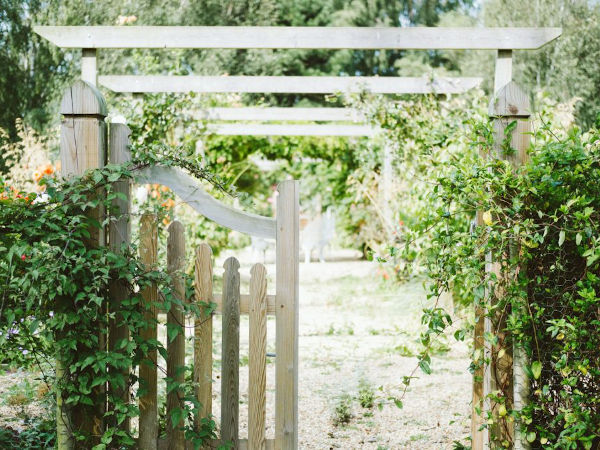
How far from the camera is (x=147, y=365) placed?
9.44ft

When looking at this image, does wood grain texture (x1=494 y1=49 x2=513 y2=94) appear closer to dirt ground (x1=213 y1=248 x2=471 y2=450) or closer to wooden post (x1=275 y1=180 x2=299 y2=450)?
dirt ground (x1=213 y1=248 x2=471 y2=450)

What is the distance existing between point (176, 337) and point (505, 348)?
4.85ft

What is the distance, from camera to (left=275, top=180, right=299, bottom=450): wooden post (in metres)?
2.87

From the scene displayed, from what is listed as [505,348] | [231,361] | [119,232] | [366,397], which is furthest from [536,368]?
[366,397]

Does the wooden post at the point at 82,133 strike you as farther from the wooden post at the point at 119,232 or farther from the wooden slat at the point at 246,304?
the wooden slat at the point at 246,304

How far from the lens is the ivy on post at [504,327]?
2.78m

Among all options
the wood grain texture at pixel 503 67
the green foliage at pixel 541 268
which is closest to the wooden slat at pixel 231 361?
the green foliage at pixel 541 268

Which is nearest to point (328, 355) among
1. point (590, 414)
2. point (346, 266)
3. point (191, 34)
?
point (191, 34)

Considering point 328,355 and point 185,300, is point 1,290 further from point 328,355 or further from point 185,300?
point 328,355

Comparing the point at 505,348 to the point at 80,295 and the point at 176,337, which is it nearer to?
the point at 176,337

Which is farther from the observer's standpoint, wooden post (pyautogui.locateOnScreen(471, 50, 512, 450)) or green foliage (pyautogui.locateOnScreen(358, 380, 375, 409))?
green foliage (pyautogui.locateOnScreen(358, 380, 375, 409))

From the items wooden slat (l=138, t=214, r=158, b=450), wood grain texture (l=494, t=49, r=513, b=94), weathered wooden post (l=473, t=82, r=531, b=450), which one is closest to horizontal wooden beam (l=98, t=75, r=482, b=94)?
wood grain texture (l=494, t=49, r=513, b=94)

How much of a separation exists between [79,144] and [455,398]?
3.32m

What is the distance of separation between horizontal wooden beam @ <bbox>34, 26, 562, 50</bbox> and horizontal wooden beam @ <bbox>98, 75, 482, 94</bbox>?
1.95 metres
